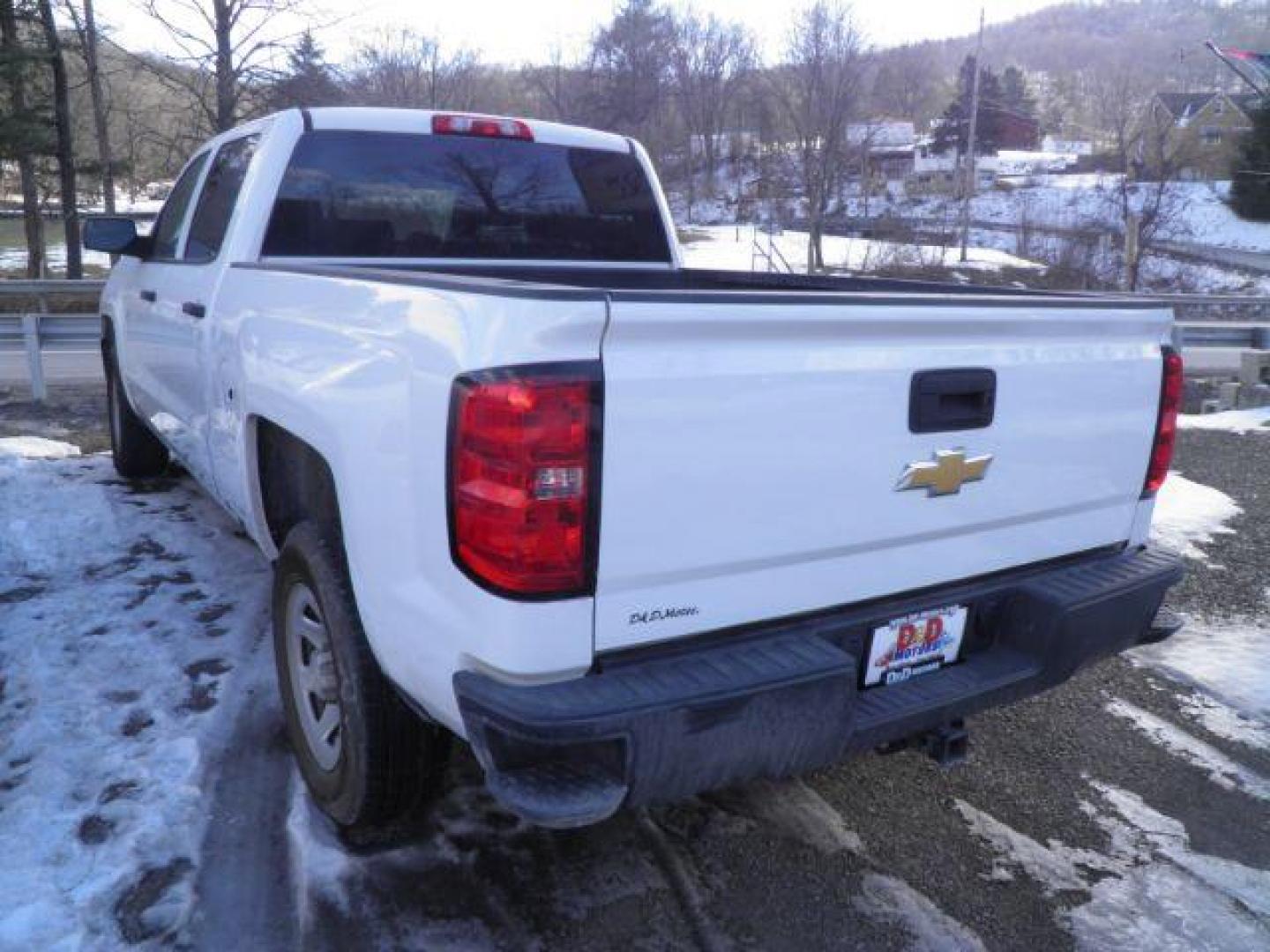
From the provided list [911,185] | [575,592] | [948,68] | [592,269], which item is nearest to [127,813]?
[575,592]

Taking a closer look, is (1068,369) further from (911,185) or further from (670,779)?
(911,185)

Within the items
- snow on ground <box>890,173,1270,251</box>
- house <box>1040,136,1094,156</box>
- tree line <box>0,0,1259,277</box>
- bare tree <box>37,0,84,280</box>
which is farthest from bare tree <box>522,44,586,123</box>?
house <box>1040,136,1094,156</box>

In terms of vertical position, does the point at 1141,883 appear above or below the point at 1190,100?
below

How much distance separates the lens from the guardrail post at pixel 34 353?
9.15 metres

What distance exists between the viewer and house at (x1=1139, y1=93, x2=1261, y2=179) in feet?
164

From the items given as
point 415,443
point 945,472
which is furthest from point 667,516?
point 945,472

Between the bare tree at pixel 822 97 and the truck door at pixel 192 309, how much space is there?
1470 inches

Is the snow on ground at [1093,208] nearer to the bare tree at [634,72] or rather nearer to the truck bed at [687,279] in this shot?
the bare tree at [634,72]

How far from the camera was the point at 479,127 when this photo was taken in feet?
13.8

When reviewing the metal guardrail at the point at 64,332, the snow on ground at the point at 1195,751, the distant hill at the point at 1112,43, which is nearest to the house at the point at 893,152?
the distant hill at the point at 1112,43

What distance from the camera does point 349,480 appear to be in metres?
2.45

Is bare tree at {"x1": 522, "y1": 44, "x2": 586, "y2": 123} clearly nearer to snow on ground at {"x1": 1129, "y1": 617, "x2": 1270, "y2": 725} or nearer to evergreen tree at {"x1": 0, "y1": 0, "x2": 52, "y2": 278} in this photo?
evergreen tree at {"x1": 0, "y1": 0, "x2": 52, "y2": 278}

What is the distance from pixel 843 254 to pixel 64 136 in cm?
2599

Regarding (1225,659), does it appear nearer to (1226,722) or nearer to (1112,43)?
(1226,722)
